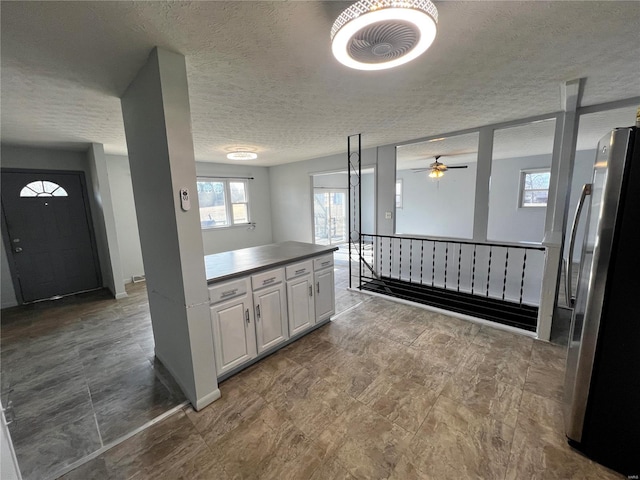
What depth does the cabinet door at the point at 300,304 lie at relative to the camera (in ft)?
8.63

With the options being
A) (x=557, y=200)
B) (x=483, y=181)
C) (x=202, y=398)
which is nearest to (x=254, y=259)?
(x=202, y=398)

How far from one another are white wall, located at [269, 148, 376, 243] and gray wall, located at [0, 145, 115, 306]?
144 inches

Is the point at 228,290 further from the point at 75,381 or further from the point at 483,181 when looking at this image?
the point at 483,181

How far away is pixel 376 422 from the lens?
174 cm

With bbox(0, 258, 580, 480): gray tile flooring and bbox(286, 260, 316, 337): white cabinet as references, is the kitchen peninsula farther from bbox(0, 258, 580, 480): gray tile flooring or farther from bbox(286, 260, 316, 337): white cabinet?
bbox(0, 258, 580, 480): gray tile flooring

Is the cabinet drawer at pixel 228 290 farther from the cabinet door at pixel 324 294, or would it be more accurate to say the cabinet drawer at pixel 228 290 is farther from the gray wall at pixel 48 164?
the gray wall at pixel 48 164

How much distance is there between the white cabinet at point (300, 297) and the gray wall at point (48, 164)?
3.51 m

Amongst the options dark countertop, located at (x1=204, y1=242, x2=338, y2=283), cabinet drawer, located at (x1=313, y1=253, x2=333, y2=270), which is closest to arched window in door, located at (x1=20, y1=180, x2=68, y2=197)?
dark countertop, located at (x1=204, y1=242, x2=338, y2=283)

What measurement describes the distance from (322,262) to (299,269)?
1.15ft

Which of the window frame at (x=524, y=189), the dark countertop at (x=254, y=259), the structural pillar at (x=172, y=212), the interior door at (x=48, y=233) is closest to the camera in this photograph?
the structural pillar at (x=172, y=212)

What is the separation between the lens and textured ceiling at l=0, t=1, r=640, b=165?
126 centimetres

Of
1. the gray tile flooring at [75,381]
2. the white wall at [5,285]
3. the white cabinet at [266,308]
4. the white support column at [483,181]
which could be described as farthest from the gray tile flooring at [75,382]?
the white support column at [483,181]

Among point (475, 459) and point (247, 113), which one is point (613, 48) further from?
point (247, 113)

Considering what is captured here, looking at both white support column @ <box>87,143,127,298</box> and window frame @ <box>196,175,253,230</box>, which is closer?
white support column @ <box>87,143,127,298</box>
